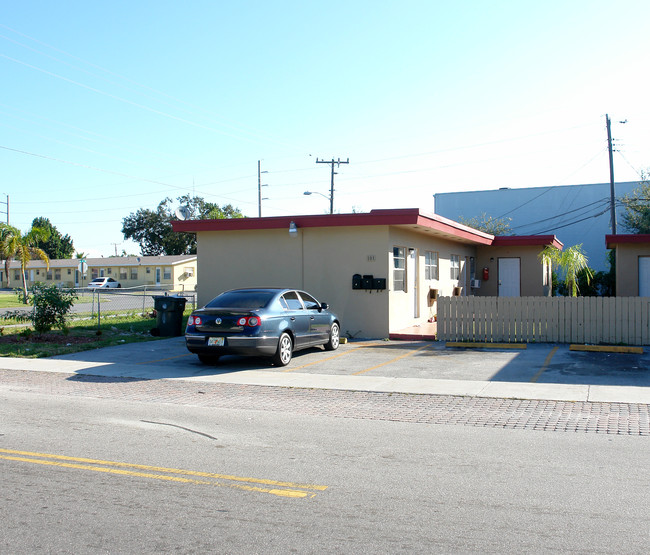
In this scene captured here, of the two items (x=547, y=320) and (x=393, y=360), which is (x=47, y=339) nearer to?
(x=393, y=360)

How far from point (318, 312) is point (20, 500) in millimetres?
10105

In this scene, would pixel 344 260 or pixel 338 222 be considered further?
pixel 344 260

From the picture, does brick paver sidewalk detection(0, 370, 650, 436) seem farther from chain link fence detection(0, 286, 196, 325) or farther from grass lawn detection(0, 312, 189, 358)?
chain link fence detection(0, 286, 196, 325)

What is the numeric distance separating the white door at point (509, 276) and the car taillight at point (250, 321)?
705 inches

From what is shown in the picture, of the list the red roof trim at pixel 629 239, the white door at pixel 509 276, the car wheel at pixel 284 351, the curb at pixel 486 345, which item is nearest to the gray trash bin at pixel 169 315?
the car wheel at pixel 284 351

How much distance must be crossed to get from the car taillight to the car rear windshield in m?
0.58

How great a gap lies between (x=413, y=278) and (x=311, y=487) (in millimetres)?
15475

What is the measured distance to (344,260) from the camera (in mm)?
18391

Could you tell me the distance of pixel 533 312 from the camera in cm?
1666

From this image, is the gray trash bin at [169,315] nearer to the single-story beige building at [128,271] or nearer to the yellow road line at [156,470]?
the yellow road line at [156,470]

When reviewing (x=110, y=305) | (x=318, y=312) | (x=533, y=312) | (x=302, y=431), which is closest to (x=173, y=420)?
(x=302, y=431)

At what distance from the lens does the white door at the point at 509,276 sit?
1088 inches

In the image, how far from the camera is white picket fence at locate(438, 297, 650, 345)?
1584 centimetres

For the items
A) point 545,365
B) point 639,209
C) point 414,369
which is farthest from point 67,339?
point 639,209
